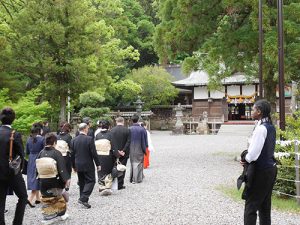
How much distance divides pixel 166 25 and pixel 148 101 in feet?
74.8

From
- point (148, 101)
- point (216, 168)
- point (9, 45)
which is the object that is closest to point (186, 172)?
point (216, 168)

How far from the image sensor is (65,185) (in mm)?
7090

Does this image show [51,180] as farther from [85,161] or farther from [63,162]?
[85,161]

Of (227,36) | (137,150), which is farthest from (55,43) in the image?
(137,150)

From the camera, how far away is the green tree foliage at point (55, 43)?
20969mm

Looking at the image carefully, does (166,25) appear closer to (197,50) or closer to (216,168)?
(197,50)

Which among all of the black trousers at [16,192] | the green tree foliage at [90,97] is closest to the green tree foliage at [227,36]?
the black trousers at [16,192]

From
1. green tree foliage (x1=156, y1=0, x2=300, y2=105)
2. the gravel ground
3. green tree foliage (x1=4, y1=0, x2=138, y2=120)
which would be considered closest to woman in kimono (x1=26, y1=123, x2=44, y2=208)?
the gravel ground

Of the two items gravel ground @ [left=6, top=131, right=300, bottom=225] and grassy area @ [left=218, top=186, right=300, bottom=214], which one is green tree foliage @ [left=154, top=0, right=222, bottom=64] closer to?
gravel ground @ [left=6, top=131, right=300, bottom=225]

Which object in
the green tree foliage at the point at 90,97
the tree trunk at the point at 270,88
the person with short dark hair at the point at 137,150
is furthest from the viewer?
the green tree foliage at the point at 90,97

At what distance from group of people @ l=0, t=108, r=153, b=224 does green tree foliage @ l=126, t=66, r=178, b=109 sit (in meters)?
26.1

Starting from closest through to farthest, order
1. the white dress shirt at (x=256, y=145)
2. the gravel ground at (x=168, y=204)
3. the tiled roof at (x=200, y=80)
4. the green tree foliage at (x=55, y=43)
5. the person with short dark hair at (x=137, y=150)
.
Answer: the white dress shirt at (x=256, y=145) → the gravel ground at (x=168, y=204) → the person with short dark hair at (x=137, y=150) → the green tree foliage at (x=55, y=43) → the tiled roof at (x=200, y=80)

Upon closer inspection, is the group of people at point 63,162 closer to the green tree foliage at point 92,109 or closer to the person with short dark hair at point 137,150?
the person with short dark hair at point 137,150

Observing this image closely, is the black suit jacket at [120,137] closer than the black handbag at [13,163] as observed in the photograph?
No
